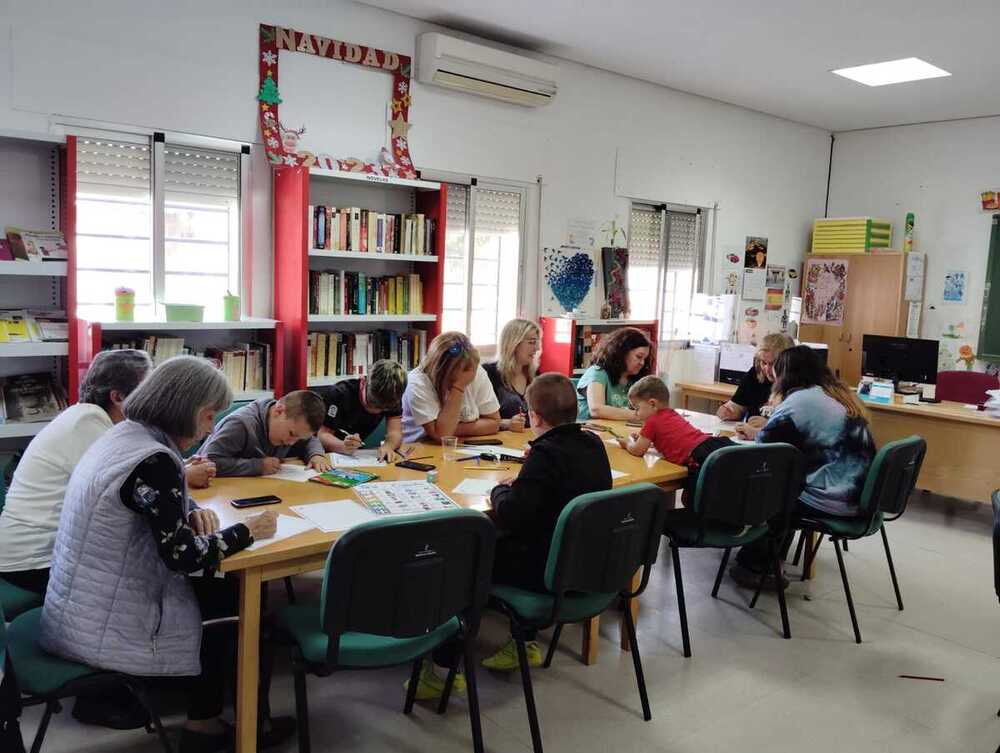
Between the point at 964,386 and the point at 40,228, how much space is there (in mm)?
6292

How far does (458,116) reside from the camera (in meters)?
5.41

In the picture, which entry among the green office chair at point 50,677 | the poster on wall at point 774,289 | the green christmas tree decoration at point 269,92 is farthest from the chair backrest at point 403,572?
the poster on wall at point 774,289

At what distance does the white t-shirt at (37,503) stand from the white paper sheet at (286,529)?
63cm

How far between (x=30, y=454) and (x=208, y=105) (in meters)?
2.58

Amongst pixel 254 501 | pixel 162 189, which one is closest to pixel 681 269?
pixel 162 189

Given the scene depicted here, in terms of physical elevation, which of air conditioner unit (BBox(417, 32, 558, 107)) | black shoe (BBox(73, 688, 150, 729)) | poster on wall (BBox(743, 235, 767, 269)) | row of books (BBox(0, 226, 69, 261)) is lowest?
black shoe (BBox(73, 688, 150, 729))

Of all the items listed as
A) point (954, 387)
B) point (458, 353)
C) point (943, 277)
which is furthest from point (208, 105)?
point (943, 277)

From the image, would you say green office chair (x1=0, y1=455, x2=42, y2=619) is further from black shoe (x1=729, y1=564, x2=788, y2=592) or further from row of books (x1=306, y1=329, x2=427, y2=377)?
black shoe (x1=729, y1=564, x2=788, y2=592)

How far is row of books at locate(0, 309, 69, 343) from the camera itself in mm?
3586

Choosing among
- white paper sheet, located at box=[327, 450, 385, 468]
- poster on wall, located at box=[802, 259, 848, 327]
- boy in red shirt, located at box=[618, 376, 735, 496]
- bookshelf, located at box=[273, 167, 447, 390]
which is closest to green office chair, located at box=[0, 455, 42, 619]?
white paper sheet, located at box=[327, 450, 385, 468]

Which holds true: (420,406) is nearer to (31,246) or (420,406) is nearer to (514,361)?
(514,361)

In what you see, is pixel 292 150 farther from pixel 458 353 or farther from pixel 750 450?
pixel 750 450

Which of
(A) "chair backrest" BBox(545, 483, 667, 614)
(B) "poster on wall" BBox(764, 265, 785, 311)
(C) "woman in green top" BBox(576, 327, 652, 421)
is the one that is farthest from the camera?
(B) "poster on wall" BBox(764, 265, 785, 311)

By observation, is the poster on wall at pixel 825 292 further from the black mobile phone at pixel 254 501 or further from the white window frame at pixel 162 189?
the black mobile phone at pixel 254 501
